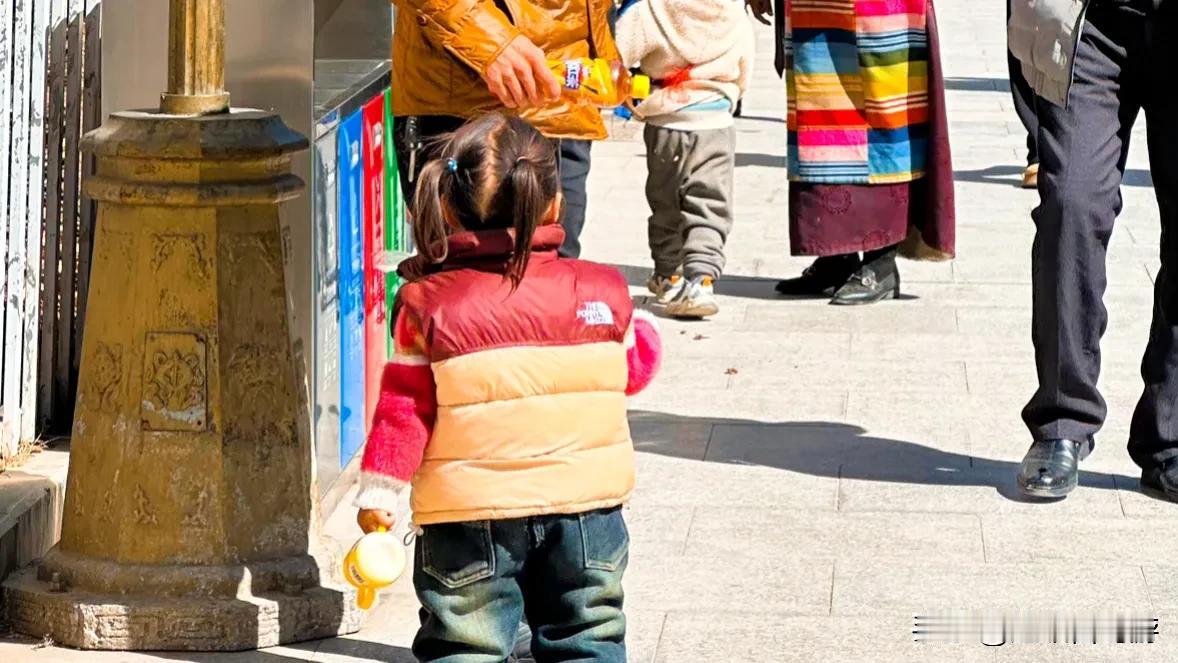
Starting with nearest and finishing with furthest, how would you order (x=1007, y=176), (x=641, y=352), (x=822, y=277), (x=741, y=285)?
(x=641, y=352) < (x=822, y=277) < (x=741, y=285) < (x=1007, y=176)

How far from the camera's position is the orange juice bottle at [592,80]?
15.3ft

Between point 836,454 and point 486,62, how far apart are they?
1.91m

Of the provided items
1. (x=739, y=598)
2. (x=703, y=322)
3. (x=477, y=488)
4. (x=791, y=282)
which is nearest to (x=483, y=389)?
(x=477, y=488)

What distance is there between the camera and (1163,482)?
211 inches

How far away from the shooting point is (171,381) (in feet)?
13.8

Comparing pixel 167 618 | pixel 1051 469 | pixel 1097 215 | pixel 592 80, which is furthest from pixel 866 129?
pixel 167 618

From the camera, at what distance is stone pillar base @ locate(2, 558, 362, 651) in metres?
4.19

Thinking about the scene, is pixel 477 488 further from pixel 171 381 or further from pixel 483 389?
pixel 171 381

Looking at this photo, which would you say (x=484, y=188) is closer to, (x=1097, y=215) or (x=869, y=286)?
(x=1097, y=215)

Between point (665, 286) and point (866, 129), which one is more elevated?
point (866, 129)

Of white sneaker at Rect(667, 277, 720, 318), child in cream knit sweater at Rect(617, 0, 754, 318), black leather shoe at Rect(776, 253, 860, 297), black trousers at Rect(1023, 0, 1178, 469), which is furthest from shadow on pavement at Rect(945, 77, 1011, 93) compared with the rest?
black trousers at Rect(1023, 0, 1178, 469)

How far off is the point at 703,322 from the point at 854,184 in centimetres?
76

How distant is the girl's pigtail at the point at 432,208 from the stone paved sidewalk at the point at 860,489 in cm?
102

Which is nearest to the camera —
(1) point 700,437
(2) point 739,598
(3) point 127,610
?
(3) point 127,610
